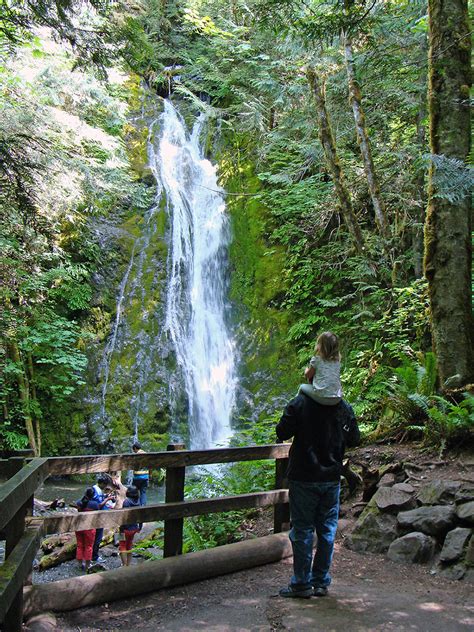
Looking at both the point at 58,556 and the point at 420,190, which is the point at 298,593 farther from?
the point at 420,190

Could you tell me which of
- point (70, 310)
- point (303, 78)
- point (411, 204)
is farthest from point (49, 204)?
point (411, 204)

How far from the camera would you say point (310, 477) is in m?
3.70

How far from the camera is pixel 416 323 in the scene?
10.1 meters

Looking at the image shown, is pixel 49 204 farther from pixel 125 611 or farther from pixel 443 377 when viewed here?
pixel 125 611

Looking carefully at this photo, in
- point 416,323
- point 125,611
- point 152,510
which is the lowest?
point 125,611

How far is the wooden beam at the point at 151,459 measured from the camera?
364 cm

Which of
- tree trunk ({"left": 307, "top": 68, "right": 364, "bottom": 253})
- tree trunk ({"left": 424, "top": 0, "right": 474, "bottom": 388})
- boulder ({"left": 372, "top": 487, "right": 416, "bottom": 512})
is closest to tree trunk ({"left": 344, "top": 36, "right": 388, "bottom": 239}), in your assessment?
tree trunk ({"left": 307, "top": 68, "right": 364, "bottom": 253})

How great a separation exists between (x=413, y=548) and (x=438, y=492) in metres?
0.62

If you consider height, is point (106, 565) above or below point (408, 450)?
below

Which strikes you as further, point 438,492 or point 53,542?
point 53,542

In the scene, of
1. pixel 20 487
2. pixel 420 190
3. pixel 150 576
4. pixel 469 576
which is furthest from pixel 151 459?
pixel 420 190

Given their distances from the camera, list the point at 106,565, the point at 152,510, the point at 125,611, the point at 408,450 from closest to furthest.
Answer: the point at 125,611 → the point at 152,510 → the point at 408,450 → the point at 106,565

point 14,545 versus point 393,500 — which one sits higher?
point 14,545

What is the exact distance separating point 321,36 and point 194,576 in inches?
272
